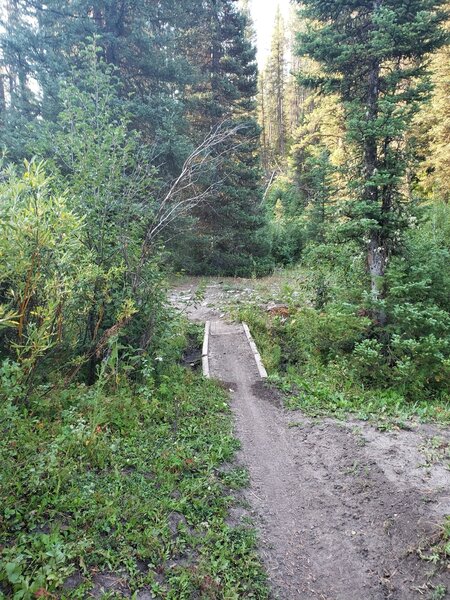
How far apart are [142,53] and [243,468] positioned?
48.0 feet

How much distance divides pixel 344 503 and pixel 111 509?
229cm

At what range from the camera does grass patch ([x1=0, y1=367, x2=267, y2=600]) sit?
8.09 feet

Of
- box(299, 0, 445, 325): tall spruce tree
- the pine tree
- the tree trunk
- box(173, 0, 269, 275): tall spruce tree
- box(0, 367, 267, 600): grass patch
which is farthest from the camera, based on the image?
the pine tree

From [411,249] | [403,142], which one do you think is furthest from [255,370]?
[403,142]

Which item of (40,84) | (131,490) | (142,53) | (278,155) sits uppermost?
(278,155)

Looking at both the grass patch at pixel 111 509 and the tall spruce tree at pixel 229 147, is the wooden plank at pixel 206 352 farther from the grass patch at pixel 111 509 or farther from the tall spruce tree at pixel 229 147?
the tall spruce tree at pixel 229 147

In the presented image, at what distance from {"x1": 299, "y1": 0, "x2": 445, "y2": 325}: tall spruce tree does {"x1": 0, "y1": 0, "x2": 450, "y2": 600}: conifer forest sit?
0.05 meters

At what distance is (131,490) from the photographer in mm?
3291

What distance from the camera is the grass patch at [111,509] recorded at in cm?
247

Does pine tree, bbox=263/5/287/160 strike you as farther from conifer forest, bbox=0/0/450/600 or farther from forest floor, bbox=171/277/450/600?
forest floor, bbox=171/277/450/600

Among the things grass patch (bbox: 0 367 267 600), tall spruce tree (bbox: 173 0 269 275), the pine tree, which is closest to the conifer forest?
grass patch (bbox: 0 367 267 600)

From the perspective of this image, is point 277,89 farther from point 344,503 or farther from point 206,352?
point 344,503

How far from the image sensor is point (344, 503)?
3.71 meters

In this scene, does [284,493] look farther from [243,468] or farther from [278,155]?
[278,155]
